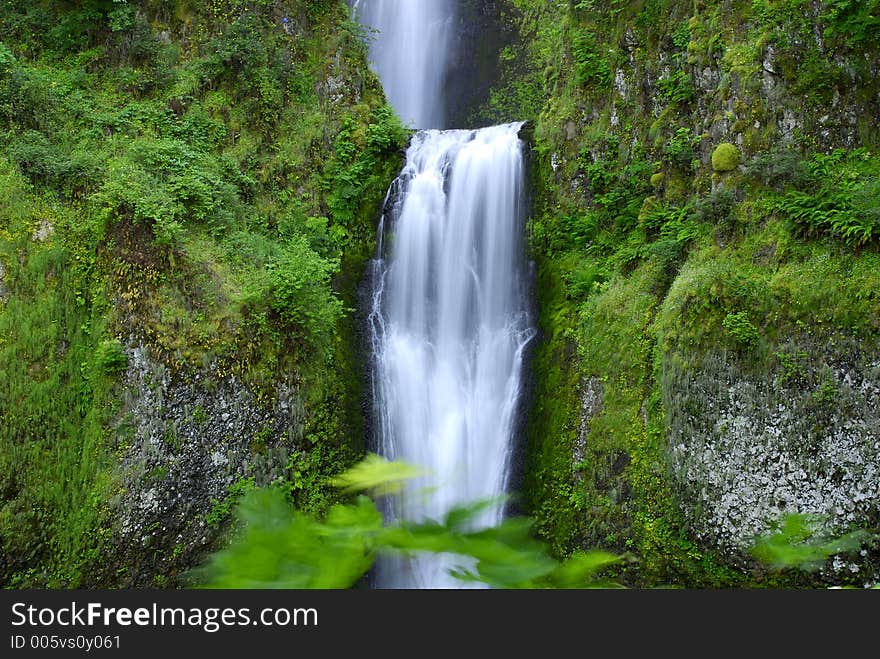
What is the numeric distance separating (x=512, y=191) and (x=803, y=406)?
6510 mm

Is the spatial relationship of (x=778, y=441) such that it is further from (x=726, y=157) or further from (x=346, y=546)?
(x=346, y=546)

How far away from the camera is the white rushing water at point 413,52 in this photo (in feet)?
59.1

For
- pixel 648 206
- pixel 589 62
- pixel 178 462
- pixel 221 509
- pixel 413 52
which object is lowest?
pixel 221 509

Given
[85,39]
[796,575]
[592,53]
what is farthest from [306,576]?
[85,39]

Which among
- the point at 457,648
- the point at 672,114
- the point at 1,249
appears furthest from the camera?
the point at 672,114

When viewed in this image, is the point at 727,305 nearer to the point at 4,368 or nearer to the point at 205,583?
the point at 205,583

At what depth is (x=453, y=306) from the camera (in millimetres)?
11273

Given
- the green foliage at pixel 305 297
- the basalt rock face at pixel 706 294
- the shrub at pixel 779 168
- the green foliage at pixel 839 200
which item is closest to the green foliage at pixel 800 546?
the basalt rock face at pixel 706 294

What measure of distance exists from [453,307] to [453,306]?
2cm

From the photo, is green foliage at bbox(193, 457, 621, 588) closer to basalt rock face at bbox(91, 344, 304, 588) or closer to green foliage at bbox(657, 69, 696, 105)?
basalt rock face at bbox(91, 344, 304, 588)

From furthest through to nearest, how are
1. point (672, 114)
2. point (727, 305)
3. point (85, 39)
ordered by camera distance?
point (85, 39), point (672, 114), point (727, 305)

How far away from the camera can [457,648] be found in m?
1.08

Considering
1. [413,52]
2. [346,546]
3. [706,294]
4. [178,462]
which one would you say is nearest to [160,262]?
[178,462]

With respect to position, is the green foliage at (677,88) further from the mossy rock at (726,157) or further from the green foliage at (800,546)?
the green foliage at (800,546)
